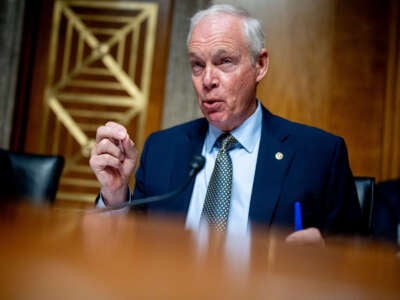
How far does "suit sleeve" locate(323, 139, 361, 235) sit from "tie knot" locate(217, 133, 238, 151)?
279mm

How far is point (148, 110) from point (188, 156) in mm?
1675

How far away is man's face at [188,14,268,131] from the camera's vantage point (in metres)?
1.29

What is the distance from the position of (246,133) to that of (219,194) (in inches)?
8.6

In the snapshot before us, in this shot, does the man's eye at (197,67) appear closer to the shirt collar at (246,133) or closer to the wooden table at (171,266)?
the shirt collar at (246,133)

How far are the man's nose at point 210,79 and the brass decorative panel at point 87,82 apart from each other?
1747 millimetres

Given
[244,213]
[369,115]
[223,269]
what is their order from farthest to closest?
[369,115] < [244,213] < [223,269]

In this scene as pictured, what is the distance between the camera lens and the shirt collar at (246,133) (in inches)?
52.4

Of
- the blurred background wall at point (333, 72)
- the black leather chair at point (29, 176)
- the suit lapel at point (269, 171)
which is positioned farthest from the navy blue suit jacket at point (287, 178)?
the blurred background wall at point (333, 72)

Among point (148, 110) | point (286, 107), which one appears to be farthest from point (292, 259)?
point (148, 110)

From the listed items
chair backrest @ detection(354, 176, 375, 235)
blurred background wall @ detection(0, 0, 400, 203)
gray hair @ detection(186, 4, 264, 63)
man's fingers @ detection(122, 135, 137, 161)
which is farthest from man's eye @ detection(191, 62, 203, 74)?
blurred background wall @ detection(0, 0, 400, 203)

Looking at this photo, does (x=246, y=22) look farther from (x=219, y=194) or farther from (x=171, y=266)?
(x=171, y=266)

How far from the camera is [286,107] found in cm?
277

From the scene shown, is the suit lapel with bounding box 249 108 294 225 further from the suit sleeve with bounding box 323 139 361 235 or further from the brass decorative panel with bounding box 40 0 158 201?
the brass decorative panel with bounding box 40 0 158 201

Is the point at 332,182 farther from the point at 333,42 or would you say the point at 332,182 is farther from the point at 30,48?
the point at 30,48
